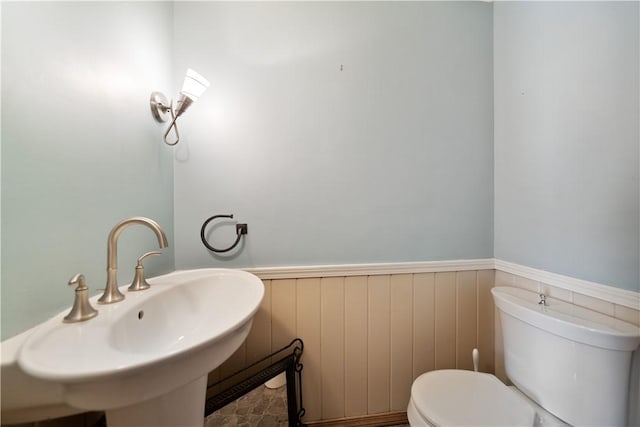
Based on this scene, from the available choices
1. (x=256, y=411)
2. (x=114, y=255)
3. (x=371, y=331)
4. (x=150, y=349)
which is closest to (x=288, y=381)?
(x=256, y=411)

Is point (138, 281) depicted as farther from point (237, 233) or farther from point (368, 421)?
point (368, 421)

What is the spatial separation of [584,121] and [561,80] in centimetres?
20

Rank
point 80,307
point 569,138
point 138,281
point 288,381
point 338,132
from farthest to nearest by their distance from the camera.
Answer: point 338,132, point 288,381, point 569,138, point 138,281, point 80,307

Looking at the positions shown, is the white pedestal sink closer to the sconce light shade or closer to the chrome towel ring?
the chrome towel ring

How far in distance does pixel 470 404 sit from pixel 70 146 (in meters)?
1.50

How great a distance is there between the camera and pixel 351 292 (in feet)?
3.63

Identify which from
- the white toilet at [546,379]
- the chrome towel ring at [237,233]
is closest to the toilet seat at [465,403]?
the white toilet at [546,379]

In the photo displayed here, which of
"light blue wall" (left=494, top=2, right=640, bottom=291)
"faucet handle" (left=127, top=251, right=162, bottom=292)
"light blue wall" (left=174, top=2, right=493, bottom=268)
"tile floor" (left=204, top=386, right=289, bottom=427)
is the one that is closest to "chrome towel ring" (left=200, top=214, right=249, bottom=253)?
"light blue wall" (left=174, top=2, right=493, bottom=268)

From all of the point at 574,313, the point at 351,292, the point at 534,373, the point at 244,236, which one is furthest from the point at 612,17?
the point at 244,236

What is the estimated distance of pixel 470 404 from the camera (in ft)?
2.62

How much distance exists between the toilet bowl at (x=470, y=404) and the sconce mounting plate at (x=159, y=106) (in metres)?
1.49

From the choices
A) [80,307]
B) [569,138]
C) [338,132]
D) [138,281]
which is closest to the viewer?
[80,307]

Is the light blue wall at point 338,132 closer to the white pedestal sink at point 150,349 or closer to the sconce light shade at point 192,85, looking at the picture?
the sconce light shade at point 192,85

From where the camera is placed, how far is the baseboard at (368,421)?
108cm
